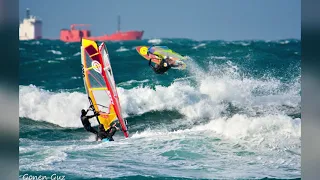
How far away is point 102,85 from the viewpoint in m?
7.18

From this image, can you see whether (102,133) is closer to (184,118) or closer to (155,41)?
(184,118)

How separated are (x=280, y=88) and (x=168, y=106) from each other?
3.41ft

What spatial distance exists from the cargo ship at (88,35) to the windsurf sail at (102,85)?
9 cm

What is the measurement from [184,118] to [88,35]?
3.72 ft

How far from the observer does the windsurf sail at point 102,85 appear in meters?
7.14

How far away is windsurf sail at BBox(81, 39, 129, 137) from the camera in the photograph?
714cm

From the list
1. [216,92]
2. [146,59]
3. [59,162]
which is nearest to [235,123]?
[216,92]

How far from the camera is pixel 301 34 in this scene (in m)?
6.11

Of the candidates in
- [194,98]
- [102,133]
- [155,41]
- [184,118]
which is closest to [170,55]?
[155,41]

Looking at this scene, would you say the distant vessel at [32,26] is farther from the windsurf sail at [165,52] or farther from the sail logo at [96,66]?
the windsurf sail at [165,52]

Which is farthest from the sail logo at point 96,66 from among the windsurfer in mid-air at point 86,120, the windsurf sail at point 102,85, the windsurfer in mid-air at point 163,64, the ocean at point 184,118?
the windsurfer in mid-air at point 163,64

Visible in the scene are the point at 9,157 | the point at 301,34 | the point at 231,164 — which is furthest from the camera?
the point at 9,157

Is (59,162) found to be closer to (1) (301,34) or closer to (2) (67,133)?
(2) (67,133)

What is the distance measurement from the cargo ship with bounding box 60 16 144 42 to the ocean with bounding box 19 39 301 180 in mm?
69
